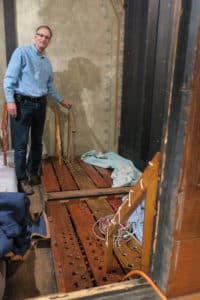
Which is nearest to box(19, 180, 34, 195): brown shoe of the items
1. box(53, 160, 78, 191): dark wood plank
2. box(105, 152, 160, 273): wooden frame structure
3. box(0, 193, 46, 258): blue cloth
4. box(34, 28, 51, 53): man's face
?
box(53, 160, 78, 191): dark wood plank

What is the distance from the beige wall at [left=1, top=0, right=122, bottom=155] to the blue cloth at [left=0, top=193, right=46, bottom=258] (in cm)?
222

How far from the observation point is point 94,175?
11.4 ft

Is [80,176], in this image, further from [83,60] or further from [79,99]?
[83,60]

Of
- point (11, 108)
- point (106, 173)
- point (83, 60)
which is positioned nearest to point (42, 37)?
point (11, 108)

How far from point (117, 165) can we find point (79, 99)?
3.32 feet

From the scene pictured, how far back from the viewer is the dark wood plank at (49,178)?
306 cm

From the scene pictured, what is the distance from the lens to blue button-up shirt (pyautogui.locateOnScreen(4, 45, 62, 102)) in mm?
2766

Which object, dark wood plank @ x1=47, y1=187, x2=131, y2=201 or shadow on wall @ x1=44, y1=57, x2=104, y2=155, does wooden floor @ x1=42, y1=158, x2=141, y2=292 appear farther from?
shadow on wall @ x1=44, y1=57, x2=104, y2=155

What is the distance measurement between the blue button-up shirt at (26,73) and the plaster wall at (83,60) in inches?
31.8

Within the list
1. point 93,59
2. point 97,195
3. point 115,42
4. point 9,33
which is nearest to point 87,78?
point 93,59

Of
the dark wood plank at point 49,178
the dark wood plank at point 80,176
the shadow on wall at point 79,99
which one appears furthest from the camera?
the shadow on wall at point 79,99

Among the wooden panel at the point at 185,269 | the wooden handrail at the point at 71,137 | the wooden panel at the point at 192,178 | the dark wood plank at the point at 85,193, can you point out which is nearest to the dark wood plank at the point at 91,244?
the dark wood plank at the point at 85,193

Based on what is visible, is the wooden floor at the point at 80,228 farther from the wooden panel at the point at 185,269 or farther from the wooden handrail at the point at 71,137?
the wooden panel at the point at 185,269

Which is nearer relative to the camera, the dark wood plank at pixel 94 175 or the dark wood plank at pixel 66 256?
the dark wood plank at pixel 66 256
